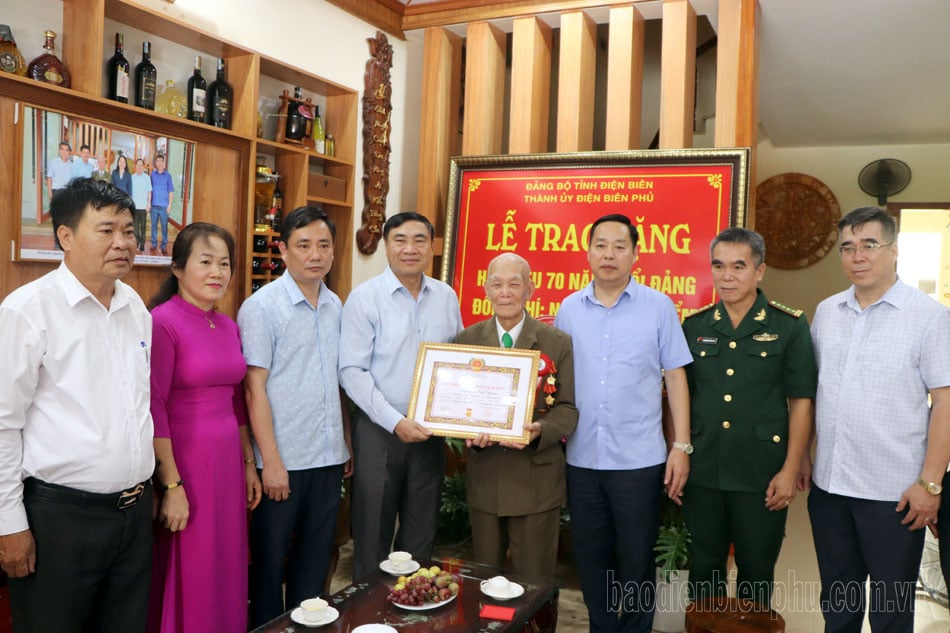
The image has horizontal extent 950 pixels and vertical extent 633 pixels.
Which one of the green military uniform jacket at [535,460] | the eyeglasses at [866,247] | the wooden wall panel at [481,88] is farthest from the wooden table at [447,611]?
the wooden wall panel at [481,88]

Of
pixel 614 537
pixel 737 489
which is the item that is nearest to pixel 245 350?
pixel 614 537

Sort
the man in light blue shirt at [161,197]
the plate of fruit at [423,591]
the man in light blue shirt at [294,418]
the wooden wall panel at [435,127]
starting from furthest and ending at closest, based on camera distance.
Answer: the wooden wall panel at [435,127] → the man in light blue shirt at [161,197] → the man in light blue shirt at [294,418] → the plate of fruit at [423,591]

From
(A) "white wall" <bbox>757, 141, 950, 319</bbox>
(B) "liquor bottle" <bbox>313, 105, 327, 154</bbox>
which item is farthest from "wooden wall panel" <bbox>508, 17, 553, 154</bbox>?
(A) "white wall" <bbox>757, 141, 950, 319</bbox>

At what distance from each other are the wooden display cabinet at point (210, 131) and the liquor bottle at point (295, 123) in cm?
11

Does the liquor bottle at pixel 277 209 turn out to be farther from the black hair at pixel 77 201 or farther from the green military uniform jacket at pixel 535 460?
the black hair at pixel 77 201

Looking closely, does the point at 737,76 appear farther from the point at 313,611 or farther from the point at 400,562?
the point at 313,611

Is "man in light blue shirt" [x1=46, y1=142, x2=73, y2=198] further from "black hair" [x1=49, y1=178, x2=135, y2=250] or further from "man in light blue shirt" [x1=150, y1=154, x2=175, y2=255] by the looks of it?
"black hair" [x1=49, y1=178, x2=135, y2=250]

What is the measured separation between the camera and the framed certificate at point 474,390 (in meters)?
2.42

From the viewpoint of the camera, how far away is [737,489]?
97.0 inches

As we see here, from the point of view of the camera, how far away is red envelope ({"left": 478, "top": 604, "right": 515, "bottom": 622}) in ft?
6.18

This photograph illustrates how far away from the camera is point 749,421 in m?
2.47

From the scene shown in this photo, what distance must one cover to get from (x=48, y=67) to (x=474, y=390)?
7.03 ft

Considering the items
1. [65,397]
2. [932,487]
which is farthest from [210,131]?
[932,487]

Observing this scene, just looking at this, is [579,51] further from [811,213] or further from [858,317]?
[811,213]
